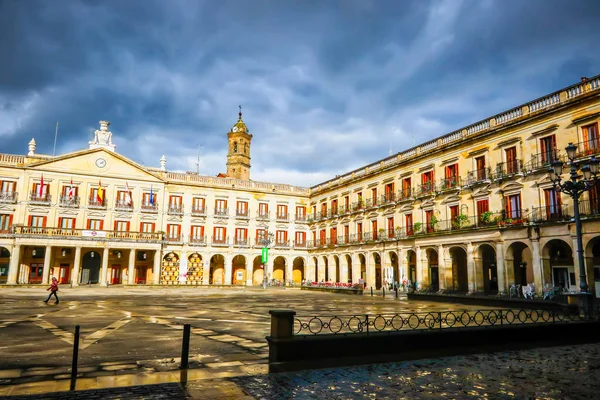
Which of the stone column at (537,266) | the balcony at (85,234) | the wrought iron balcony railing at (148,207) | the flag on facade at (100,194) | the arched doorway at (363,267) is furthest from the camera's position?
the wrought iron balcony railing at (148,207)

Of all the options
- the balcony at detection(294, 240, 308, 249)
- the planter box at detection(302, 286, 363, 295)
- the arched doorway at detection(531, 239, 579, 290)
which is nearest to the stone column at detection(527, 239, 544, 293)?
the arched doorway at detection(531, 239, 579, 290)

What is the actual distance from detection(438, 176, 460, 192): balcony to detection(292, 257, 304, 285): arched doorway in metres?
26.6

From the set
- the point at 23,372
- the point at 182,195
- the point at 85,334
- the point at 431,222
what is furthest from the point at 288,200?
the point at 23,372

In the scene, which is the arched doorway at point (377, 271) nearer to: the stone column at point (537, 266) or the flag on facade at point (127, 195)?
the stone column at point (537, 266)

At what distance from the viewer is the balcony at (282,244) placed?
53.1 metres

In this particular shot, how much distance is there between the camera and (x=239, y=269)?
175 ft

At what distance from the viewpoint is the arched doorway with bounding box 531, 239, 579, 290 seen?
89.7ft

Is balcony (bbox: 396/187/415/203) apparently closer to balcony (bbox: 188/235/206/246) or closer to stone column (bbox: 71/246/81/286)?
balcony (bbox: 188/235/206/246)

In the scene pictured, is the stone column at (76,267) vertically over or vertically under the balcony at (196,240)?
under

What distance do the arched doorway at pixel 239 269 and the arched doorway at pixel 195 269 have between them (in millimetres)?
4161

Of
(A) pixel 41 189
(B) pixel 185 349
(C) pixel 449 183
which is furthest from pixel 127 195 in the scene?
(B) pixel 185 349

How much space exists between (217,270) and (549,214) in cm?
3804

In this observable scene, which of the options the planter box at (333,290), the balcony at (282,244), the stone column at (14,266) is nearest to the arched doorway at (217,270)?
the balcony at (282,244)

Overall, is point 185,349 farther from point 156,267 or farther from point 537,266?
point 156,267
